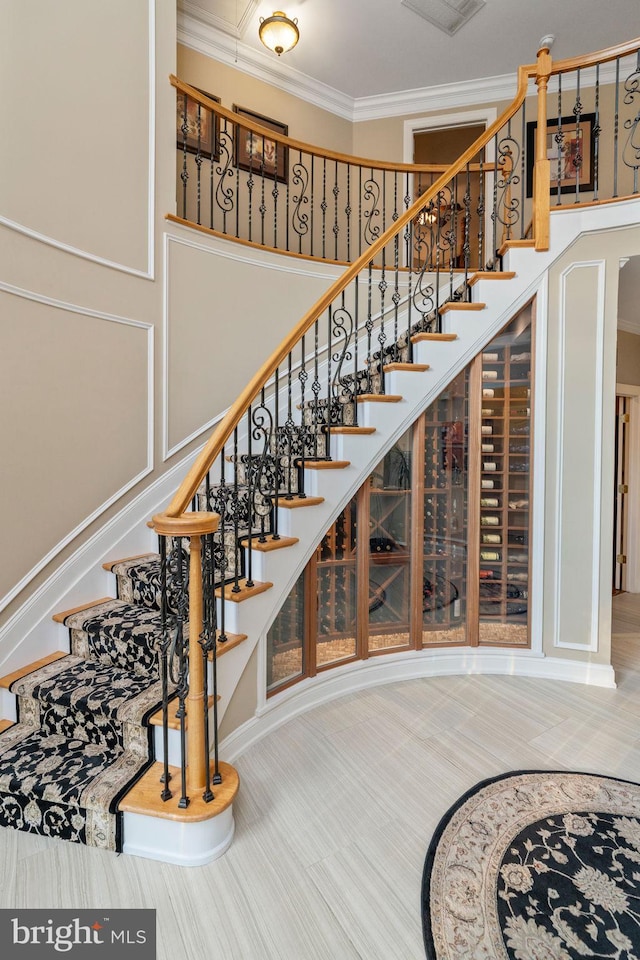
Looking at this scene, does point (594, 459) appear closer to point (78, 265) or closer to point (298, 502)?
point (298, 502)

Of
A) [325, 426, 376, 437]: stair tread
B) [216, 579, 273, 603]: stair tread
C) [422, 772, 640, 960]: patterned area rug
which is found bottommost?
[422, 772, 640, 960]: patterned area rug

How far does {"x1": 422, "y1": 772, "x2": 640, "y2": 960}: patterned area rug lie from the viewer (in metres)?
1.47

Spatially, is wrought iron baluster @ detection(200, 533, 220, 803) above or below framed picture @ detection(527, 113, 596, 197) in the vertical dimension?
below

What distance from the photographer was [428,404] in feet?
10.3

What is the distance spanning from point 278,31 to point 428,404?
356 cm

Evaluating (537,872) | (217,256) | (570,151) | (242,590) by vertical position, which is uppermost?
(570,151)

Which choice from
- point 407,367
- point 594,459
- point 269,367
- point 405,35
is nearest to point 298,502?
point 269,367

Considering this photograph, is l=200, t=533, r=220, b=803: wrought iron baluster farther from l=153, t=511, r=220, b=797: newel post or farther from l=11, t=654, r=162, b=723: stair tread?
l=11, t=654, r=162, b=723: stair tread

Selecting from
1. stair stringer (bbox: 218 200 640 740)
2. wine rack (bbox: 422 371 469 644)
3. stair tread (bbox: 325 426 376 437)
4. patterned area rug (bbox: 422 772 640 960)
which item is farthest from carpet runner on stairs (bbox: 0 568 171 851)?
wine rack (bbox: 422 371 469 644)

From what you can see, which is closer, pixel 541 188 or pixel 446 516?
pixel 541 188

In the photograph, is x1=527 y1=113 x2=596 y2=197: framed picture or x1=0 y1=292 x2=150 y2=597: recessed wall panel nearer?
x1=0 y1=292 x2=150 y2=597: recessed wall panel

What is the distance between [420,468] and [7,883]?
2835mm

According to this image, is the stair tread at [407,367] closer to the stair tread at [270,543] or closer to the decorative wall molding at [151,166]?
the stair tread at [270,543]

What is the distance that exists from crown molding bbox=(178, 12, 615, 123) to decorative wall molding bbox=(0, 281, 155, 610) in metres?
3.28
